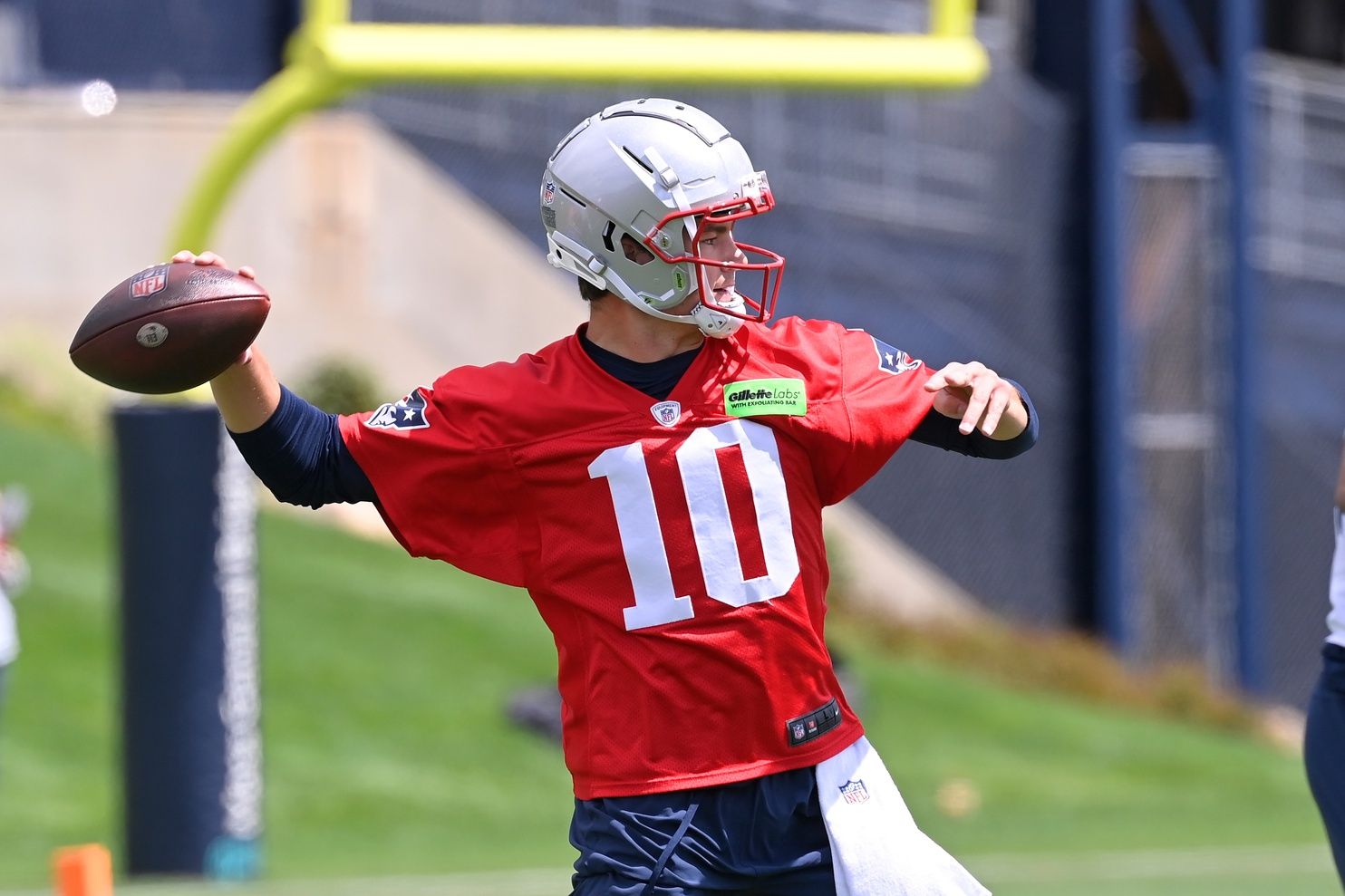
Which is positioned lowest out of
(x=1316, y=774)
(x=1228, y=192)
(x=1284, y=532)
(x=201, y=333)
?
(x=1284, y=532)

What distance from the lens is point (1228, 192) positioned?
47.7ft

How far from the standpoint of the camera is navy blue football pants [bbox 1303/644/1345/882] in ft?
12.2

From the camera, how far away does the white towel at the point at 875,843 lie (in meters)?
2.97

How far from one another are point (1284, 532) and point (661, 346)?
12910 mm

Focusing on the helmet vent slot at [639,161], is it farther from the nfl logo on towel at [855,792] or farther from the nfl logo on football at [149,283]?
the nfl logo on towel at [855,792]

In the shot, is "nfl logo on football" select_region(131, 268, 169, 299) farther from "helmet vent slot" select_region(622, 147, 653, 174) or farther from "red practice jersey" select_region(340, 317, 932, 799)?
"helmet vent slot" select_region(622, 147, 653, 174)

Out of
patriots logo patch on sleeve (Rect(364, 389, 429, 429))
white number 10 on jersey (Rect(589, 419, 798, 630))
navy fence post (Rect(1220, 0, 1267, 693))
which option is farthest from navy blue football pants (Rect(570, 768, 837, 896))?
navy fence post (Rect(1220, 0, 1267, 693))

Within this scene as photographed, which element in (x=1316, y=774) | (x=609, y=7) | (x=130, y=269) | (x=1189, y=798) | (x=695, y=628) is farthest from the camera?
(x=130, y=269)

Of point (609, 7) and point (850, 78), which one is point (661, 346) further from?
point (609, 7)

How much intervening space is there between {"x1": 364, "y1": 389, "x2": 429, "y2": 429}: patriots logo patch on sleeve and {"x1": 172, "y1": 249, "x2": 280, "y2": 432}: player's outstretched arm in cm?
16

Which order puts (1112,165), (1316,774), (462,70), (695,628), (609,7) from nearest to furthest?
(695,628), (1316,774), (462,70), (609,7), (1112,165)

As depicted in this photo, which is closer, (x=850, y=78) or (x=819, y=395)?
(x=819, y=395)

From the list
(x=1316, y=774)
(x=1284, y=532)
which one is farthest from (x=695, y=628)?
(x=1284, y=532)

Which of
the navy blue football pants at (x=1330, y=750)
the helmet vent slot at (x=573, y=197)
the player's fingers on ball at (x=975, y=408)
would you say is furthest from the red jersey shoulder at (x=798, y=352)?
the navy blue football pants at (x=1330, y=750)
